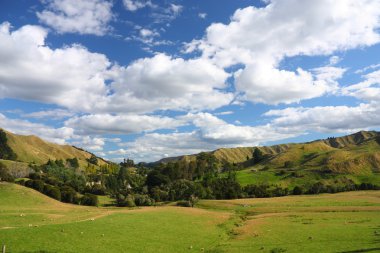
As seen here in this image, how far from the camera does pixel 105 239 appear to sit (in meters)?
38.1

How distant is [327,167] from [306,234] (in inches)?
5743

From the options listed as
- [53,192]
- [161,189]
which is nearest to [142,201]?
[53,192]

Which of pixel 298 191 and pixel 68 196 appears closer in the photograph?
pixel 68 196

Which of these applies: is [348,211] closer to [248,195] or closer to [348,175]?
[248,195]

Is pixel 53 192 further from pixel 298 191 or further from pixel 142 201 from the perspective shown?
pixel 298 191

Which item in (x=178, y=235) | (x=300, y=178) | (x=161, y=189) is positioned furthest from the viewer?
(x=300, y=178)

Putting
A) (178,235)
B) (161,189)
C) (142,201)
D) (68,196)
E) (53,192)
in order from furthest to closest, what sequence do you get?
(161,189), (142,201), (68,196), (53,192), (178,235)

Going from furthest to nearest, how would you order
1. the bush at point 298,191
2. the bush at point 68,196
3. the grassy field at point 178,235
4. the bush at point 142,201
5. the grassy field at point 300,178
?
the grassy field at point 300,178, the bush at point 298,191, the bush at point 142,201, the bush at point 68,196, the grassy field at point 178,235

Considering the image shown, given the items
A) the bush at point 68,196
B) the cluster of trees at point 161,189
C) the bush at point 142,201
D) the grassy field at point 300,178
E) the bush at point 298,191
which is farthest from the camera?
the grassy field at point 300,178

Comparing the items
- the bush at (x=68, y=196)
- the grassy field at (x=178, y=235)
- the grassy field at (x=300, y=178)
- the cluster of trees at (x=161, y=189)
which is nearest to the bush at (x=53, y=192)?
the cluster of trees at (x=161, y=189)

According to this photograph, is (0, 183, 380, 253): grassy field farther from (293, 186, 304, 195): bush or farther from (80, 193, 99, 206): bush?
(293, 186, 304, 195): bush

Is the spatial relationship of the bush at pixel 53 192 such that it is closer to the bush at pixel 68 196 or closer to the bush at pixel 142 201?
the bush at pixel 68 196

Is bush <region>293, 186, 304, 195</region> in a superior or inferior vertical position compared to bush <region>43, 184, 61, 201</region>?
inferior

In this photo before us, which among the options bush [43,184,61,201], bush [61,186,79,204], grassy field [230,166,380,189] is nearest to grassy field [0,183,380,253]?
bush [43,184,61,201]
